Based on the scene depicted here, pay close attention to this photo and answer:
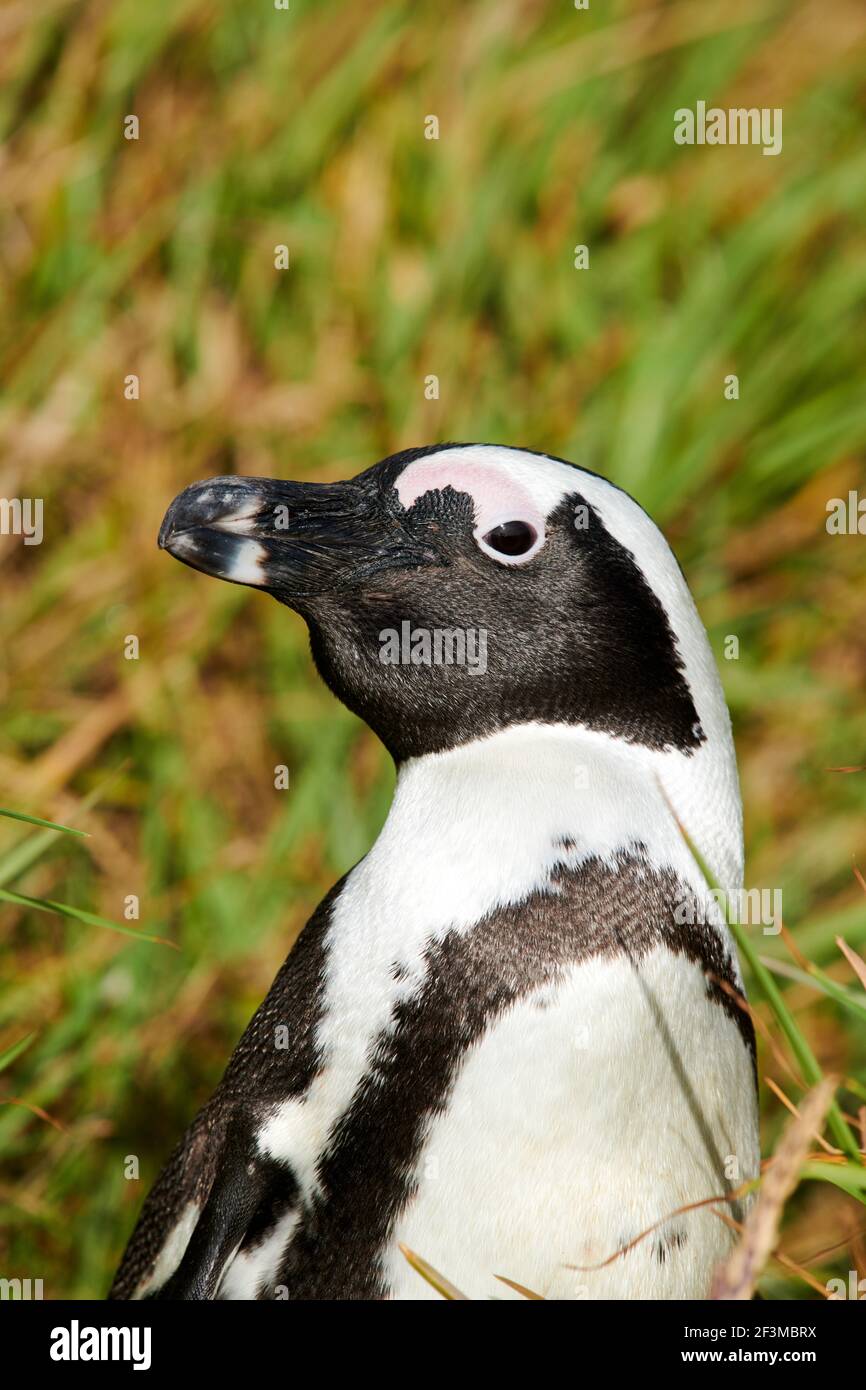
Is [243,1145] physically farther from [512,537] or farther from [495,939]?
[512,537]

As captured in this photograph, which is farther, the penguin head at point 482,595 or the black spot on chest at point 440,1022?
the penguin head at point 482,595

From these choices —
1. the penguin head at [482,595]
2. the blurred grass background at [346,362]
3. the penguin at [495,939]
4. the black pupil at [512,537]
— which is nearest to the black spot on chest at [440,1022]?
the penguin at [495,939]

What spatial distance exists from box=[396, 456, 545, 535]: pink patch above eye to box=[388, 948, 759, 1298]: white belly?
1.44 feet

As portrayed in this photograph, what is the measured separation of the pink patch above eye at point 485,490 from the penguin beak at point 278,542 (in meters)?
0.05

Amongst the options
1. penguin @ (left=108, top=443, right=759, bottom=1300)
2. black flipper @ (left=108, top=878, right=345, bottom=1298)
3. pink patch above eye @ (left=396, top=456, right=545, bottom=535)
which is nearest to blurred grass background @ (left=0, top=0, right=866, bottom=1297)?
black flipper @ (left=108, top=878, right=345, bottom=1298)

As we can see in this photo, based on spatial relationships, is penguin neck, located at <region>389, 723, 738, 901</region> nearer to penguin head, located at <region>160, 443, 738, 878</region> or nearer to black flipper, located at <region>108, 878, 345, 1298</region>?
penguin head, located at <region>160, 443, 738, 878</region>

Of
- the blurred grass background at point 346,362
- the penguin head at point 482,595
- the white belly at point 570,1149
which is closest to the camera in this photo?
the white belly at point 570,1149

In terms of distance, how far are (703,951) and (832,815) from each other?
1712 millimetres

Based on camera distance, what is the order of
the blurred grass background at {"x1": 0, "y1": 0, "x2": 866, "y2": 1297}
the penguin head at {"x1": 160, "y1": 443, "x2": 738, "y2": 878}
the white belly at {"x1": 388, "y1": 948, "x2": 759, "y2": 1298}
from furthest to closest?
the blurred grass background at {"x1": 0, "y1": 0, "x2": 866, "y2": 1297} < the penguin head at {"x1": 160, "y1": 443, "x2": 738, "y2": 878} < the white belly at {"x1": 388, "y1": 948, "x2": 759, "y2": 1298}

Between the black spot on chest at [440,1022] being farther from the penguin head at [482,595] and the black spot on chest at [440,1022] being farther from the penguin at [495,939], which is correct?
the penguin head at [482,595]

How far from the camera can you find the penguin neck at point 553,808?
1.56 meters

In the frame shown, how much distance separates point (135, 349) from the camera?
335cm

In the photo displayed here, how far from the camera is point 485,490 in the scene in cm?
164

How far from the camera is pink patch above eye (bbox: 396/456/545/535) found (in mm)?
1633
